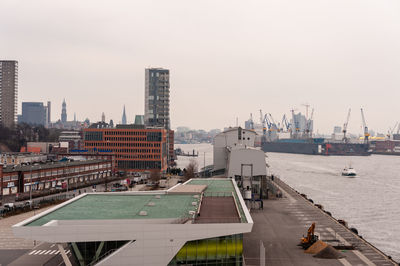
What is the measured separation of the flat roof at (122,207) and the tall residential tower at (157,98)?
272ft

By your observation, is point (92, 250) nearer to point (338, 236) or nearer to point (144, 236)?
point (144, 236)

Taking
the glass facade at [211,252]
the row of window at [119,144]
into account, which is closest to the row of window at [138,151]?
the row of window at [119,144]

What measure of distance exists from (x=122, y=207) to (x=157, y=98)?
295 feet

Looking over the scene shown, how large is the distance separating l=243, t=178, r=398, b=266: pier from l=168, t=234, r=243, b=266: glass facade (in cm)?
184

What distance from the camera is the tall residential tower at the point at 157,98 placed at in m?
112

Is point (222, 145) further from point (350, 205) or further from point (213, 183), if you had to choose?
point (213, 183)

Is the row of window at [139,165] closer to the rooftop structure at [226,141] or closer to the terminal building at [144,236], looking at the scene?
the rooftop structure at [226,141]

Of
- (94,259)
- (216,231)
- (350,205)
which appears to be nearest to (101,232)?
(94,259)

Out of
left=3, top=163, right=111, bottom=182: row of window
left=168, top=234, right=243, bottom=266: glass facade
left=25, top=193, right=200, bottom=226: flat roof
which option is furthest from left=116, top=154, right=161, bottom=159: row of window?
left=168, top=234, right=243, bottom=266: glass facade

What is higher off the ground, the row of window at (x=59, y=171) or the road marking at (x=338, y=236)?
the row of window at (x=59, y=171)

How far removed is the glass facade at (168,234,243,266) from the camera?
1858cm

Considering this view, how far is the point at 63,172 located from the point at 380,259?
4368cm

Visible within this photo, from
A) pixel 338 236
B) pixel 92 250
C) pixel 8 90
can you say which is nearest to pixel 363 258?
pixel 338 236

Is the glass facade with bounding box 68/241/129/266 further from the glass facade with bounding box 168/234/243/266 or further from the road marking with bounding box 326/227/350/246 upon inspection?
the road marking with bounding box 326/227/350/246
